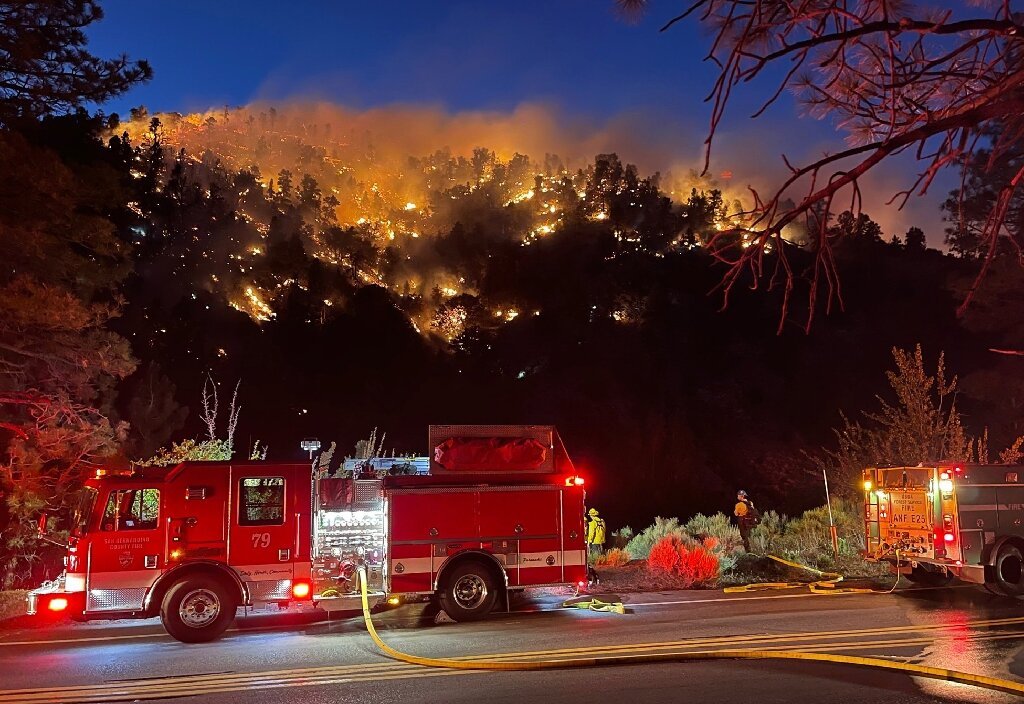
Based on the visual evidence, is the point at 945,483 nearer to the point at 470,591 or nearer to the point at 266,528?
the point at 470,591

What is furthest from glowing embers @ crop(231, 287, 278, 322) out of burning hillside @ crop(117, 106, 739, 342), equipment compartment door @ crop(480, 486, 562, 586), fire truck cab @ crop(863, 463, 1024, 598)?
fire truck cab @ crop(863, 463, 1024, 598)

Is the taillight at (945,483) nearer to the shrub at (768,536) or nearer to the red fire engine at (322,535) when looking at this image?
the shrub at (768,536)

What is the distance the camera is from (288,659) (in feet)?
27.6

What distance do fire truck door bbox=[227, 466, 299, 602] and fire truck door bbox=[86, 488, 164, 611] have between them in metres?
0.98

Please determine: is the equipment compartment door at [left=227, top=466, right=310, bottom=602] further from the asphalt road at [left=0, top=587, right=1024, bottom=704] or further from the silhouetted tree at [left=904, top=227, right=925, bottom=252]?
the silhouetted tree at [left=904, top=227, right=925, bottom=252]

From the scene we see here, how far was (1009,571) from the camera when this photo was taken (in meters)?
12.6

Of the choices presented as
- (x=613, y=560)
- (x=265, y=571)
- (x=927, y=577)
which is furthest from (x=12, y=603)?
(x=927, y=577)

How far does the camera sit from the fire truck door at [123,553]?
9.65 m

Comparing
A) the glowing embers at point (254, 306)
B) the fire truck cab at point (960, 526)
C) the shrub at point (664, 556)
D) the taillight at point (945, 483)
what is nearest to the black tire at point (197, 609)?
the shrub at point (664, 556)

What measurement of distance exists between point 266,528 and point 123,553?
1.79 m

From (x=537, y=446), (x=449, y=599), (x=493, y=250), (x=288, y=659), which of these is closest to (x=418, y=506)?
(x=449, y=599)

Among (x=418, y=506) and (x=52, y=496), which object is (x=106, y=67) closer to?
(x=52, y=496)

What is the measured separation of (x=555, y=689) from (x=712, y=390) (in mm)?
45045

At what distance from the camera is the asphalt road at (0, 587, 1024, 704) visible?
6.71 metres
